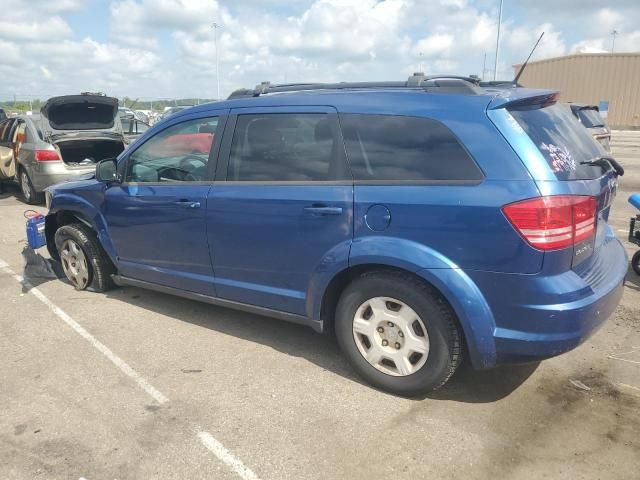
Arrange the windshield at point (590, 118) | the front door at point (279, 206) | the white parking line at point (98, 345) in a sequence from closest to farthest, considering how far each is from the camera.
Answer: the front door at point (279, 206) < the white parking line at point (98, 345) < the windshield at point (590, 118)

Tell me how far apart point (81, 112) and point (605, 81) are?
159 ft

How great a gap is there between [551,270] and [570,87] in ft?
174

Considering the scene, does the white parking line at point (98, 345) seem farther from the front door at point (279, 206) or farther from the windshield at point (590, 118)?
the windshield at point (590, 118)

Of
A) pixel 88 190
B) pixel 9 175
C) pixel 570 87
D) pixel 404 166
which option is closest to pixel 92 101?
pixel 9 175

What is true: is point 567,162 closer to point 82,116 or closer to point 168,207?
point 168,207

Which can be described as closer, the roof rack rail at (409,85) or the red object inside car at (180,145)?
the roof rack rail at (409,85)

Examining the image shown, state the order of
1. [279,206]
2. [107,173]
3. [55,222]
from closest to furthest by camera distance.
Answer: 1. [279,206]
2. [107,173]
3. [55,222]

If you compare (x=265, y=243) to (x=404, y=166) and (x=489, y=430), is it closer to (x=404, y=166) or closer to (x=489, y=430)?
(x=404, y=166)

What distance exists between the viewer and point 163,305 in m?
4.88

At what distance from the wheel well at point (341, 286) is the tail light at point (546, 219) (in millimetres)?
573

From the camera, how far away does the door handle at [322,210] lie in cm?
317

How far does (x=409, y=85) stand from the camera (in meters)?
3.31

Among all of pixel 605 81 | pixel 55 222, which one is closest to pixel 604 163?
pixel 55 222

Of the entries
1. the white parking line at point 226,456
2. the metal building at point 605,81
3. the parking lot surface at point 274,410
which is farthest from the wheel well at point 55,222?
the metal building at point 605,81
